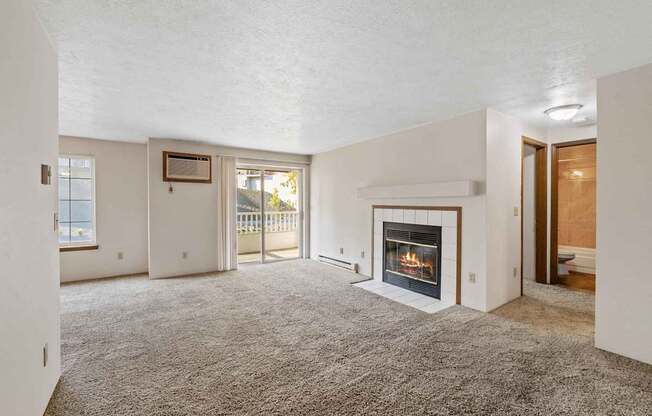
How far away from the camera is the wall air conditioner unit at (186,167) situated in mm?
4898

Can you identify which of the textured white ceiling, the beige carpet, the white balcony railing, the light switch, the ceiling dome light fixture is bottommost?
the beige carpet

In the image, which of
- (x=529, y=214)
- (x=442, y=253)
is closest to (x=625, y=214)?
(x=442, y=253)

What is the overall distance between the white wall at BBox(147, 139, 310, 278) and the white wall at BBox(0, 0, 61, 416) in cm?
300

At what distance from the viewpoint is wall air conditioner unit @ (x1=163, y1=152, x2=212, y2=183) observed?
4898mm

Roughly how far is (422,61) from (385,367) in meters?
2.26

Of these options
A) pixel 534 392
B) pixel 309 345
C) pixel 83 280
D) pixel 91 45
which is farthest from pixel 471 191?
pixel 83 280

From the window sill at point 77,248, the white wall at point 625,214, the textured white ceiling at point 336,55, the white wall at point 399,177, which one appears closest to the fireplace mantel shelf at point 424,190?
the white wall at point 399,177

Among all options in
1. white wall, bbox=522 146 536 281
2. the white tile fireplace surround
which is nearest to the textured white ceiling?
white wall, bbox=522 146 536 281

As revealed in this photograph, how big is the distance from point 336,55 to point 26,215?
2012 millimetres

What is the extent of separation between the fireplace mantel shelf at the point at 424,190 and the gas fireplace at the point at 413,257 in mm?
441

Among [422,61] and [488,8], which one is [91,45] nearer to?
[422,61]

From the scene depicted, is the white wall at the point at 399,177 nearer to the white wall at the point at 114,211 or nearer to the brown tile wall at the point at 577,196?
the white wall at the point at 114,211

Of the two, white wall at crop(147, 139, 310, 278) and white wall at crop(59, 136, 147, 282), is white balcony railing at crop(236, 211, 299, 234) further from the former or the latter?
white wall at crop(59, 136, 147, 282)

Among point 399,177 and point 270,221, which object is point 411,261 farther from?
point 270,221
